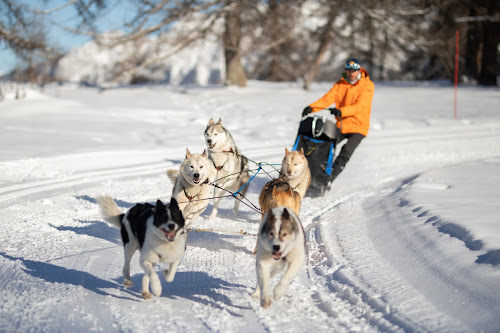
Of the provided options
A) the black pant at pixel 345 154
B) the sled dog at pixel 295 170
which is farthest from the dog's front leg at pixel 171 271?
the black pant at pixel 345 154

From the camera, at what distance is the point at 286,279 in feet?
11.1

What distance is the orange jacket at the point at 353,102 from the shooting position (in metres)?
6.97

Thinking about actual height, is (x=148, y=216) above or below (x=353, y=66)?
below

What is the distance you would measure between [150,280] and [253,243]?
64.6 inches

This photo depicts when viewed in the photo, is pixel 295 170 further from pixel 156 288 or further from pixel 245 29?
pixel 245 29

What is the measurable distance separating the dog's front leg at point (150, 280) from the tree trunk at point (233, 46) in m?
14.7

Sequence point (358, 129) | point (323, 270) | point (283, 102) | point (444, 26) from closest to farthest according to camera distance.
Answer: point (323, 270)
point (358, 129)
point (283, 102)
point (444, 26)

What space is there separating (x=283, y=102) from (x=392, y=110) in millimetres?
3518

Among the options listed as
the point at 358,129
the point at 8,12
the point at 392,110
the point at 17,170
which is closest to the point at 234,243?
the point at 358,129

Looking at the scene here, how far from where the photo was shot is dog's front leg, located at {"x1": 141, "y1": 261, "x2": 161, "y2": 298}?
3461mm

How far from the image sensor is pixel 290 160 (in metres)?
5.55

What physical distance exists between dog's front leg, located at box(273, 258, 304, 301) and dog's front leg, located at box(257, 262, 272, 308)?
0.06 meters

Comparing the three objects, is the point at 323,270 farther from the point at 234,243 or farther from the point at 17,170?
the point at 17,170

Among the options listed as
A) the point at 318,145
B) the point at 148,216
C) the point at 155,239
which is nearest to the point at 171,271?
the point at 155,239
